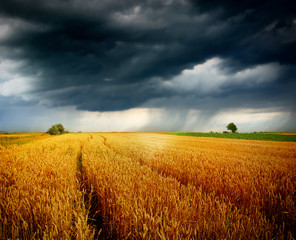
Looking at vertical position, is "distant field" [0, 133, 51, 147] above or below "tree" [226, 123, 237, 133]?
below

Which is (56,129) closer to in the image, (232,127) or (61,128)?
(61,128)

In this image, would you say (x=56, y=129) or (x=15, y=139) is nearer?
(x=15, y=139)

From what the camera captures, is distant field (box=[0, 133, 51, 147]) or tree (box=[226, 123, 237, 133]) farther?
tree (box=[226, 123, 237, 133])

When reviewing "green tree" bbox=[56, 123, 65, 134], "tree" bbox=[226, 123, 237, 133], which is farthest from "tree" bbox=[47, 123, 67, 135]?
"tree" bbox=[226, 123, 237, 133]

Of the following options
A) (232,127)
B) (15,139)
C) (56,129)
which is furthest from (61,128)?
(232,127)

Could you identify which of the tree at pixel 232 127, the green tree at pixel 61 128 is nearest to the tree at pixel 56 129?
the green tree at pixel 61 128

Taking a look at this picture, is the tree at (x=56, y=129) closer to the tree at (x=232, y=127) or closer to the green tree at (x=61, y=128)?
the green tree at (x=61, y=128)

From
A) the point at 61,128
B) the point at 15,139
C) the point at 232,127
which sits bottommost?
the point at 15,139

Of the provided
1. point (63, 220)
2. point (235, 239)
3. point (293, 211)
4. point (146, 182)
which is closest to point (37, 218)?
point (63, 220)

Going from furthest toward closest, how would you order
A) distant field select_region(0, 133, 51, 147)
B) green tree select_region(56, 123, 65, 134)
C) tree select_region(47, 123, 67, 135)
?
green tree select_region(56, 123, 65, 134)
tree select_region(47, 123, 67, 135)
distant field select_region(0, 133, 51, 147)

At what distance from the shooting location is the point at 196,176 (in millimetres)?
4688

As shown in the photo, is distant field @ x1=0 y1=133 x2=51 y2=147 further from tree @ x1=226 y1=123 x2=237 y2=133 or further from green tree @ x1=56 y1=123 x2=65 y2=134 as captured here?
tree @ x1=226 y1=123 x2=237 y2=133

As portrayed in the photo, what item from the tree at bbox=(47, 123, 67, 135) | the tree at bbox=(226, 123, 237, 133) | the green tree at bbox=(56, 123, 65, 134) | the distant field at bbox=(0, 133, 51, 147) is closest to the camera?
the distant field at bbox=(0, 133, 51, 147)

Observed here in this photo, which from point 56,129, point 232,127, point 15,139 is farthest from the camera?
point 232,127
